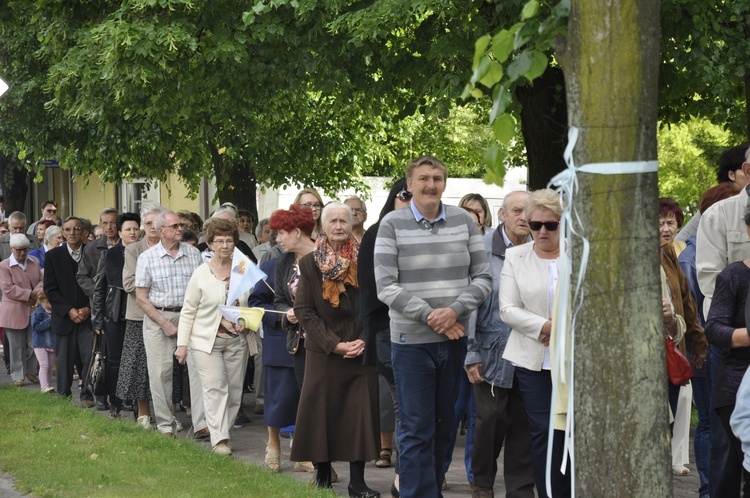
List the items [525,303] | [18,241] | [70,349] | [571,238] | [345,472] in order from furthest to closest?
1. [18,241]
2. [70,349]
3. [345,472]
4. [525,303]
5. [571,238]

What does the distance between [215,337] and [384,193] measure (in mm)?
29978

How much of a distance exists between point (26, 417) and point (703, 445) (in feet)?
23.1

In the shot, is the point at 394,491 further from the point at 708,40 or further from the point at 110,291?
the point at 708,40

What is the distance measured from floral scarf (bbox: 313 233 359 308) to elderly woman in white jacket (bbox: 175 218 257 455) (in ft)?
7.86

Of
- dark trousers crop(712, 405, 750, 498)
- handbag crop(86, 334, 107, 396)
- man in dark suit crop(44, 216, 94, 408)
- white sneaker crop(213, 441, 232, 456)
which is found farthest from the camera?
man in dark suit crop(44, 216, 94, 408)

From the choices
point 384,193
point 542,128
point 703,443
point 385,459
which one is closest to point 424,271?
point 703,443

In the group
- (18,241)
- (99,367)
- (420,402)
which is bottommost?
(99,367)

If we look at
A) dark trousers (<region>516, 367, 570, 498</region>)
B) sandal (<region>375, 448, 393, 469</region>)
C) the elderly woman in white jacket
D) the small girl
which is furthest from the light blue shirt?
the small girl

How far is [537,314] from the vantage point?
272 inches

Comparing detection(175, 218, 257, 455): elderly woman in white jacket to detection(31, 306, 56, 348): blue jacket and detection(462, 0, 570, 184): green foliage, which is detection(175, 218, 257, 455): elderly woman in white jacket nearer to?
detection(31, 306, 56, 348): blue jacket

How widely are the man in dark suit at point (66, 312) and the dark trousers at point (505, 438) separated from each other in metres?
7.31

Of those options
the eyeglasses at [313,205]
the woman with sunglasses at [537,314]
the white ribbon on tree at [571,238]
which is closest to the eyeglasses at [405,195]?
the woman with sunglasses at [537,314]

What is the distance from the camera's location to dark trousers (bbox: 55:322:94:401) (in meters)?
14.5

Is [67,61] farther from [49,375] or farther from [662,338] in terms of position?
[662,338]
